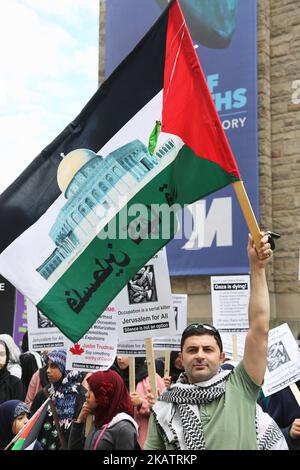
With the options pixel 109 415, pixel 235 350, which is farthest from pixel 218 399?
pixel 235 350

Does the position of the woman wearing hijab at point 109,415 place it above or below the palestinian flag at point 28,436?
above

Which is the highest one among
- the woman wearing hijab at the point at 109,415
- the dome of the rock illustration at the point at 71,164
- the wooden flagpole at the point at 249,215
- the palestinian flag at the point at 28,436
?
the dome of the rock illustration at the point at 71,164

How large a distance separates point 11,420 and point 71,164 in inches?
80.2

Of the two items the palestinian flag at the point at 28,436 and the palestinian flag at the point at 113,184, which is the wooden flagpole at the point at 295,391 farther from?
the palestinian flag at the point at 28,436

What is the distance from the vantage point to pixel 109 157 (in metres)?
3.94

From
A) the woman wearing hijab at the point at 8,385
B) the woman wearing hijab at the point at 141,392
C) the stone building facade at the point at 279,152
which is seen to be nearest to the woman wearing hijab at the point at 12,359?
the woman wearing hijab at the point at 8,385

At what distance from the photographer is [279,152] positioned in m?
12.4

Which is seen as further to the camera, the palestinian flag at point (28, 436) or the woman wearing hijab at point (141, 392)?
the woman wearing hijab at point (141, 392)

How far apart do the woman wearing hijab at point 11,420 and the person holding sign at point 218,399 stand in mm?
2230

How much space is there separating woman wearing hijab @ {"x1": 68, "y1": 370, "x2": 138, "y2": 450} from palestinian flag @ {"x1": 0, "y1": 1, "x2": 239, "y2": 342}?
18.3 inches

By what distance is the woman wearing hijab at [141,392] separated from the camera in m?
5.36

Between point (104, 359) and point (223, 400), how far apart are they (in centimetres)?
240
